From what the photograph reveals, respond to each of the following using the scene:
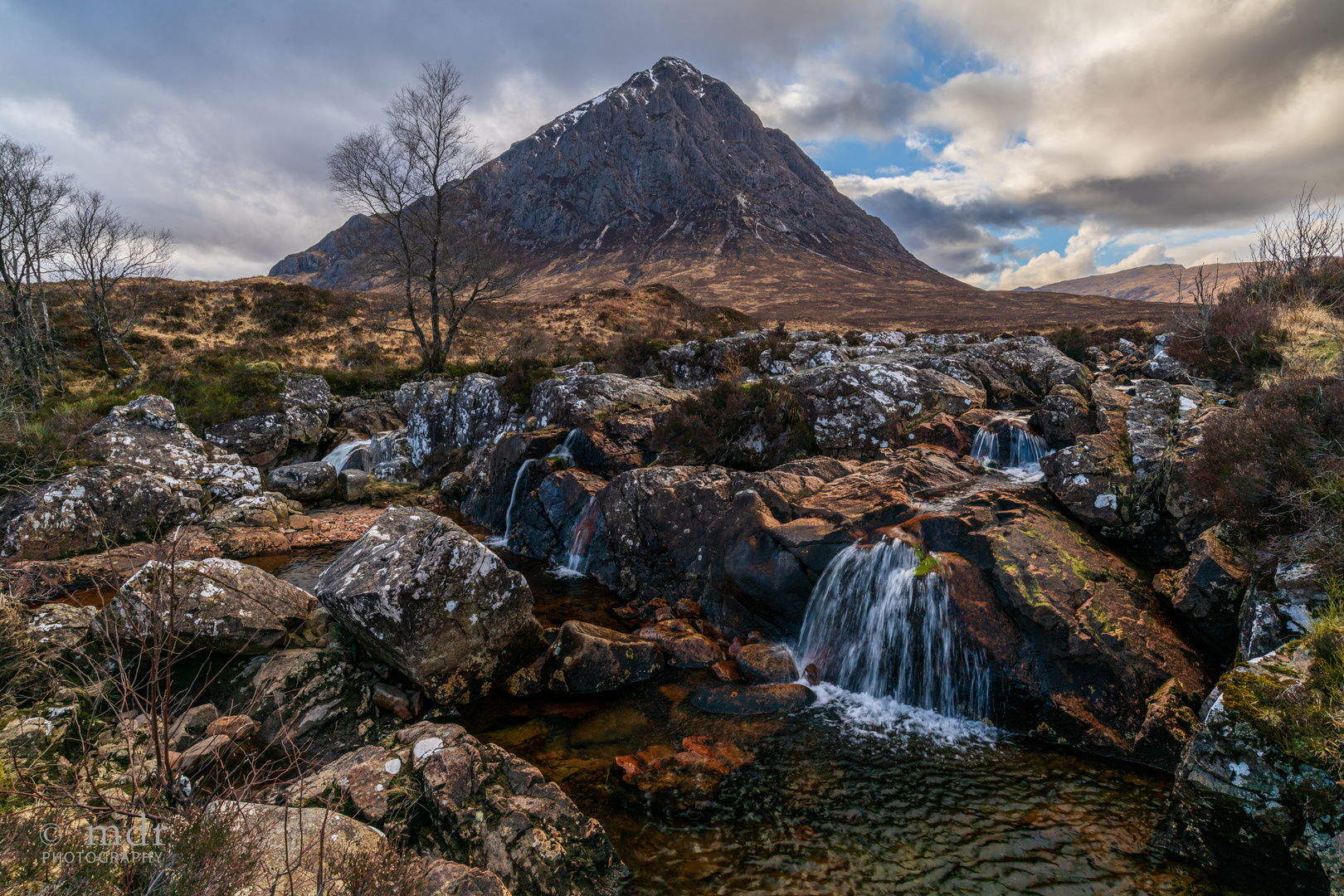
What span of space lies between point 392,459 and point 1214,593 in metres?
21.7

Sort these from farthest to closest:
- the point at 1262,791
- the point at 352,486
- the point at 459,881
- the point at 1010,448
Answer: the point at 352,486
the point at 1010,448
the point at 1262,791
the point at 459,881

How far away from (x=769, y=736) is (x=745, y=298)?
77.6 m

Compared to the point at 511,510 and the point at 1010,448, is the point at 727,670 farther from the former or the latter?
the point at 511,510

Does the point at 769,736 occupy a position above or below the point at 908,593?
below

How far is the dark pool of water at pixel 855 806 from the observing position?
4.47m

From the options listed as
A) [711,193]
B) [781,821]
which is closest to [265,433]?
[781,821]

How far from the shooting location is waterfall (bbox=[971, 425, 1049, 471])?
10.8m

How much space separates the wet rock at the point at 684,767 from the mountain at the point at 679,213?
7676 centimetres

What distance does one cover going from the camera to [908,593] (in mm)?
7305

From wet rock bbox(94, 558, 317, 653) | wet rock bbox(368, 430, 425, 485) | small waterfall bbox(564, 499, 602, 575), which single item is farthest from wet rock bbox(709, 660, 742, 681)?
wet rock bbox(368, 430, 425, 485)

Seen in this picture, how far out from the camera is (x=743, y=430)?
42.6 feet

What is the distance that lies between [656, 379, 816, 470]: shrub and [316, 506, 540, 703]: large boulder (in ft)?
21.0

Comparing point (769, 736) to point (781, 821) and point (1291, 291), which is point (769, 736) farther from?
point (1291, 291)

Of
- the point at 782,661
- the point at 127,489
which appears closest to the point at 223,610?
the point at 782,661
